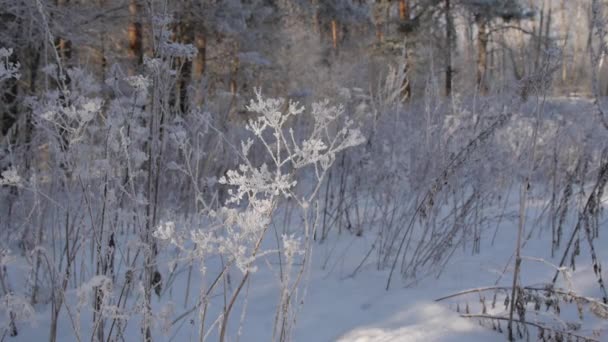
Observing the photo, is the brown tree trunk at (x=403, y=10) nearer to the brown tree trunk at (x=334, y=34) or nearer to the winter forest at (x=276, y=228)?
the brown tree trunk at (x=334, y=34)

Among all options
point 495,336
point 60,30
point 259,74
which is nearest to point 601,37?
point 495,336

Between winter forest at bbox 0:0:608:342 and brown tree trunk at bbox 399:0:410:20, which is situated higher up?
brown tree trunk at bbox 399:0:410:20

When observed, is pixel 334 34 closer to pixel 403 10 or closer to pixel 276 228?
pixel 403 10

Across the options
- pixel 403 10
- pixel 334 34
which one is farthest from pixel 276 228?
pixel 334 34

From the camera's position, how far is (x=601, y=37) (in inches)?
77.4

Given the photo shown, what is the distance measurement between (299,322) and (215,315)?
1.20 feet

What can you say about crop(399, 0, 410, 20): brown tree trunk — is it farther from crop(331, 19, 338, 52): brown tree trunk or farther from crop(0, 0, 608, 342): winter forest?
crop(0, 0, 608, 342): winter forest

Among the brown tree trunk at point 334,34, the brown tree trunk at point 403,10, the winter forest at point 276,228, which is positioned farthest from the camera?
the brown tree trunk at point 334,34

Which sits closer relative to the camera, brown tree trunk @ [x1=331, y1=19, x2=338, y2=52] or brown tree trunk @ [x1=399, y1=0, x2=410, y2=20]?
brown tree trunk @ [x1=399, y1=0, x2=410, y2=20]

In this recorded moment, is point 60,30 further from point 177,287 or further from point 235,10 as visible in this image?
point 235,10

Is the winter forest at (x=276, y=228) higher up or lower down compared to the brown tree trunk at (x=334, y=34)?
lower down

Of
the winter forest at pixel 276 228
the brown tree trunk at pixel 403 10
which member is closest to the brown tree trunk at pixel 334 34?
the brown tree trunk at pixel 403 10

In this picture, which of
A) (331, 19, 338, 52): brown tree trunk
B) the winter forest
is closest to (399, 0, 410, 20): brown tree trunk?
(331, 19, 338, 52): brown tree trunk

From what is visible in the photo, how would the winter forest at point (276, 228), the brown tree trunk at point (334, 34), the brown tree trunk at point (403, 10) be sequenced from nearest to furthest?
1. the winter forest at point (276, 228)
2. the brown tree trunk at point (403, 10)
3. the brown tree trunk at point (334, 34)
